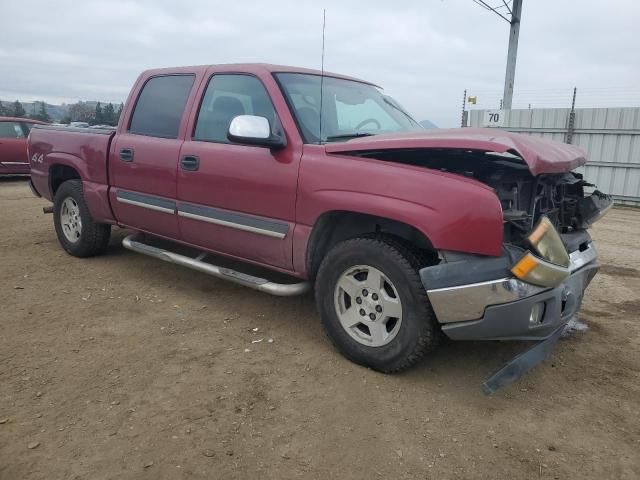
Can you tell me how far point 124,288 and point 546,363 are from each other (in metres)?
3.42

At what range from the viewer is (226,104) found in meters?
3.96

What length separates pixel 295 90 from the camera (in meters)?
3.71

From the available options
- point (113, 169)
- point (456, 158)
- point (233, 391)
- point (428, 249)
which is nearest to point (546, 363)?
point (428, 249)

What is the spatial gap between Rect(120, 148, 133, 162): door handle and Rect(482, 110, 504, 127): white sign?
1156 centimetres

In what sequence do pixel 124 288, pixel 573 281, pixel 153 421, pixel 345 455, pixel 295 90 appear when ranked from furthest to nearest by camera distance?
1. pixel 124 288
2. pixel 295 90
3. pixel 573 281
4. pixel 153 421
5. pixel 345 455

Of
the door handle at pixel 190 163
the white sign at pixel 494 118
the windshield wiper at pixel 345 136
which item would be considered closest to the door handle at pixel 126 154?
the door handle at pixel 190 163

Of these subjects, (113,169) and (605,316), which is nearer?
(605,316)

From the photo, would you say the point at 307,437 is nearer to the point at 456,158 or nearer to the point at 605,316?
the point at 456,158

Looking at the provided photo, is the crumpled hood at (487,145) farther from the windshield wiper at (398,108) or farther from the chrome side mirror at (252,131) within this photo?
the windshield wiper at (398,108)

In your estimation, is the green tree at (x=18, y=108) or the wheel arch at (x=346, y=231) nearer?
the wheel arch at (x=346, y=231)

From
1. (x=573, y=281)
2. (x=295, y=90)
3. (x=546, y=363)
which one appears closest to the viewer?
(x=573, y=281)

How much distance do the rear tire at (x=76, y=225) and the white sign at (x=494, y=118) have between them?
11.4 meters

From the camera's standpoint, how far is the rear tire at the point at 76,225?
521cm

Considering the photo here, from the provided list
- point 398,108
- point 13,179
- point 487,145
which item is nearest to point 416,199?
point 487,145
